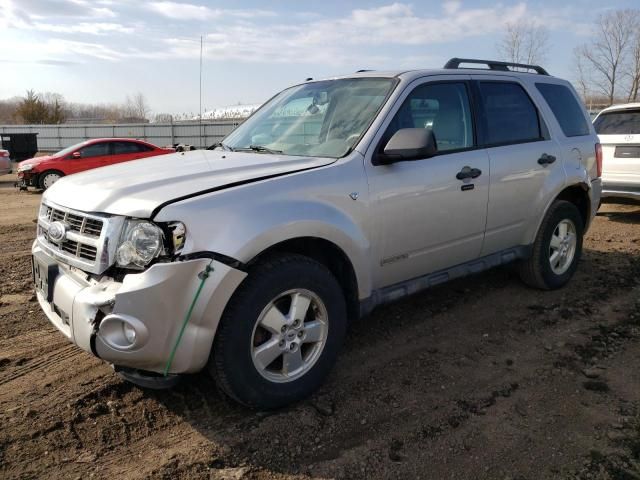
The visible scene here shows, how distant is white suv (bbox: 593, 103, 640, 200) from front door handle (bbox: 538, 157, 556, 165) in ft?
13.6

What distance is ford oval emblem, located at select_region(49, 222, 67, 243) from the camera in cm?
299

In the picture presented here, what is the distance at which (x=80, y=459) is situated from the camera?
107 inches

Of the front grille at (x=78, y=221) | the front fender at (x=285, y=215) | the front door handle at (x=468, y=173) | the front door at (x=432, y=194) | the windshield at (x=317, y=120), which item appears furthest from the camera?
the front door handle at (x=468, y=173)

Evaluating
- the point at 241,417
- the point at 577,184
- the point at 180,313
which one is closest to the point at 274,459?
the point at 241,417

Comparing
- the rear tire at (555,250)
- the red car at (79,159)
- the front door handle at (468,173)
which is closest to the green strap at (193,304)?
the front door handle at (468,173)

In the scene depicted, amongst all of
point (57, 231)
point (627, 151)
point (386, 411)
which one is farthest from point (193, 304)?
point (627, 151)

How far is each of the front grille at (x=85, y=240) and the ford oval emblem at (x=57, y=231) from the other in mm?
12

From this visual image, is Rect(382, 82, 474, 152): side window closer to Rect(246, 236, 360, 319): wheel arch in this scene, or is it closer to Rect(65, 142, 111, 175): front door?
Rect(246, 236, 360, 319): wheel arch

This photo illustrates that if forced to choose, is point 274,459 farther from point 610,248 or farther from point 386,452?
point 610,248

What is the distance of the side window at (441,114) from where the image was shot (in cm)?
378

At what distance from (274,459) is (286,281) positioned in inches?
35.9

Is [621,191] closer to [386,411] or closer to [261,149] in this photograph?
[261,149]

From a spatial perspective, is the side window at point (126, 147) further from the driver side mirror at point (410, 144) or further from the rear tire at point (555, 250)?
the driver side mirror at point (410, 144)

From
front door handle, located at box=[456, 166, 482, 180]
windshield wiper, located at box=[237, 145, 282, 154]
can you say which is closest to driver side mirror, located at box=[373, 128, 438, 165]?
front door handle, located at box=[456, 166, 482, 180]
